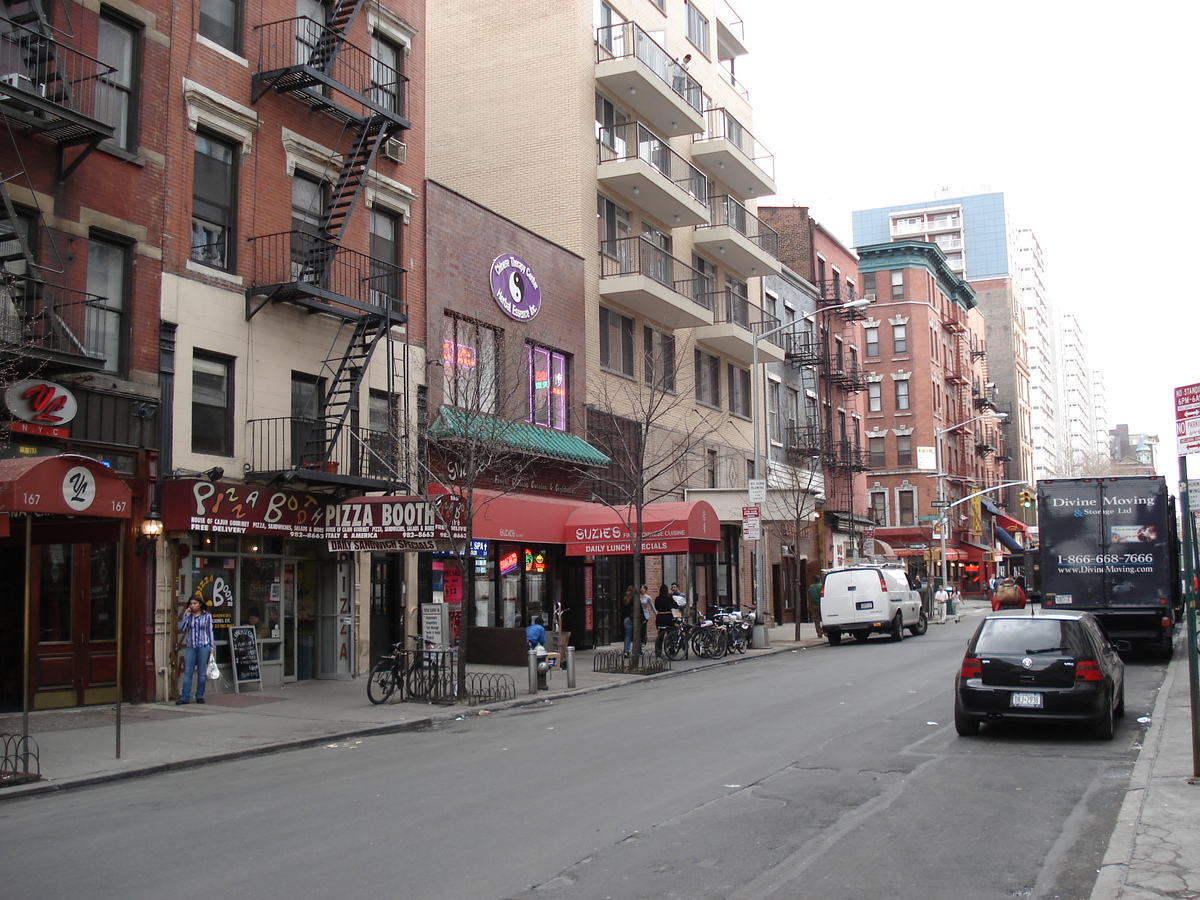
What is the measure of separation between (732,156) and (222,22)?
831 inches

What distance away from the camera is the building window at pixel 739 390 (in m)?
38.8

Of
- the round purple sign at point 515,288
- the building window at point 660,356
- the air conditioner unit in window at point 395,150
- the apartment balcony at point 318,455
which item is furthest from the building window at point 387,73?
the building window at point 660,356

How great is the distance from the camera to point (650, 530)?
25.4 m

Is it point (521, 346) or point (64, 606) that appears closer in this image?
point (64, 606)

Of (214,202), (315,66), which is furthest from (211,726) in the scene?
(315,66)

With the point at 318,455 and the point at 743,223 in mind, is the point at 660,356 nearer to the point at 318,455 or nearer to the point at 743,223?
the point at 743,223

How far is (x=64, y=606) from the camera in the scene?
15.8 m

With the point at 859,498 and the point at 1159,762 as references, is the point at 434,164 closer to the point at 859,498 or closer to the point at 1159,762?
the point at 1159,762

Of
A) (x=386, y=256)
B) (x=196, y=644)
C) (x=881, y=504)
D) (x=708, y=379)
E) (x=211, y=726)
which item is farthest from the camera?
(x=881, y=504)

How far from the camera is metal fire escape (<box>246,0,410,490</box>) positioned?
19.3 m

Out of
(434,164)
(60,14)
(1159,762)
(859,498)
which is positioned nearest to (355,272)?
(60,14)

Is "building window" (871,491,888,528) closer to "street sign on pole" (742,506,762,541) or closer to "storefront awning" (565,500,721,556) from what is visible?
"street sign on pole" (742,506,762,541)

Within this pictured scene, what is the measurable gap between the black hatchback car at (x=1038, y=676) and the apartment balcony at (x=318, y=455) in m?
11.0

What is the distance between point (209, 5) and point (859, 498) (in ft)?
138
